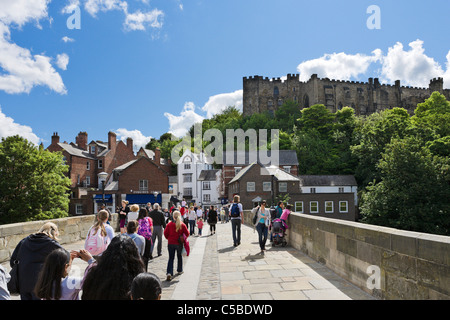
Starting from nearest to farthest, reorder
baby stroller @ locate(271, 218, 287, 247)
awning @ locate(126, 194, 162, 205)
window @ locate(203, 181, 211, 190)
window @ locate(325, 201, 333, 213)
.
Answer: baby stroller @ locate(271, 218, 287, 247), awning @ locate(126, 194, 162, 205), window @ locate(325, 201, 333, 213), window @ locate(203, 181, 211, 190)

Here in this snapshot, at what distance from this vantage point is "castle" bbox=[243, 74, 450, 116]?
98.9 metres

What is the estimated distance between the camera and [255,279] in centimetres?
708

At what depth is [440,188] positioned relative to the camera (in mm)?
35000

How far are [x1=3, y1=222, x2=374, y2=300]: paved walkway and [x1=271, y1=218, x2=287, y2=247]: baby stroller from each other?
111 centimetres

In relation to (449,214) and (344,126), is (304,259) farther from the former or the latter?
(344,126)

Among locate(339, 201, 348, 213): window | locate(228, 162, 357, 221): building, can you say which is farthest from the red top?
locate(339, 201, 348, 213): window

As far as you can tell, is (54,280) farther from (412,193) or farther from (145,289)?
(412,193)

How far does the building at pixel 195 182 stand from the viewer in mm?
60469

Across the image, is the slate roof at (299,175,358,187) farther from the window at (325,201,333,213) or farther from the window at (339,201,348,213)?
the window at (339,201,348,213)

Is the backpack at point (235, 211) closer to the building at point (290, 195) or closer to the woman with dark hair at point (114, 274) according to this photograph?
the woman with dark hair at point (114, 274)

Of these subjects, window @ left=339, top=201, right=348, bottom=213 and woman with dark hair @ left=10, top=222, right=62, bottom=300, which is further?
window @ left=339, top=201, right=348, bottom=213
